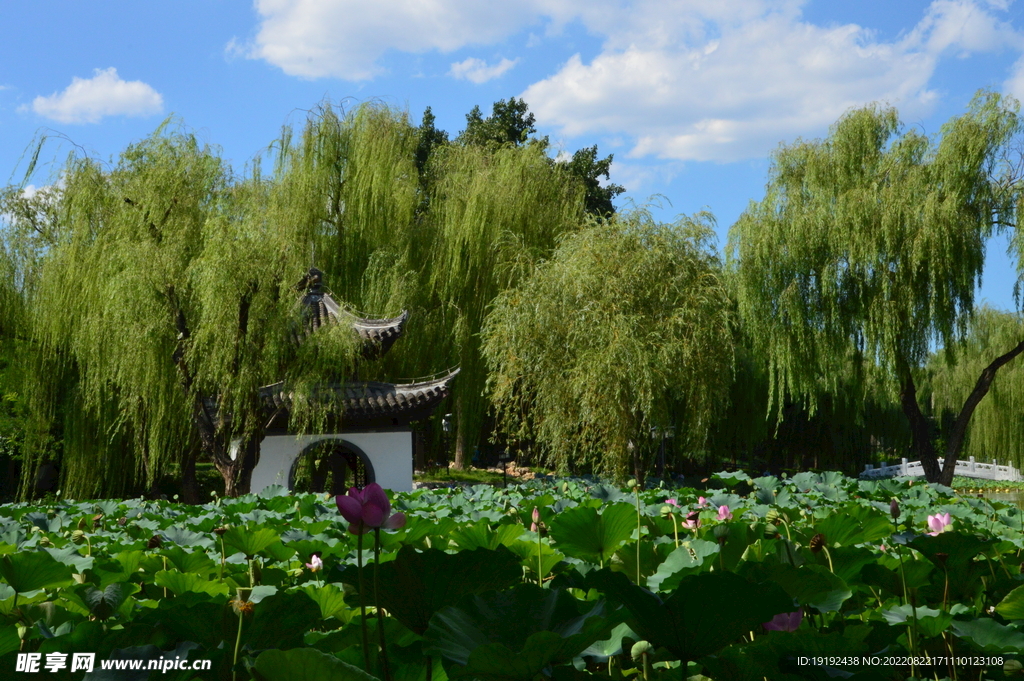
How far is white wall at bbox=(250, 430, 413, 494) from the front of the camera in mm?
11531

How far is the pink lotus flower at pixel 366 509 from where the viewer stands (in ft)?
3.36

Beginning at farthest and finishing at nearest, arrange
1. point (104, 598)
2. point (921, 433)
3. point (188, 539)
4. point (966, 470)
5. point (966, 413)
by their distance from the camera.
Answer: point (966, 470) → point (921, 433) → point (966, 413) → point (188, 539) → point (104, 598)

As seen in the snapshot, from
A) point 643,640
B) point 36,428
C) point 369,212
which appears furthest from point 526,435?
point 643,640

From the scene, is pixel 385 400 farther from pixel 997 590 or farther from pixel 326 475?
pixel 997 590

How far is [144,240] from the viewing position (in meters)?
10.1

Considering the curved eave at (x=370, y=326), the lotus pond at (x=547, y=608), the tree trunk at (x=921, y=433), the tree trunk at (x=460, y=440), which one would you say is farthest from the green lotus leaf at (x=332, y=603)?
the tree trunk at (x=460, y=440)

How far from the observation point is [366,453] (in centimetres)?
1212

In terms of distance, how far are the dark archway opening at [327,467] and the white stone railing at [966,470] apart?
16842 millimetres

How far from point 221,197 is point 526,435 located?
527 centimetres

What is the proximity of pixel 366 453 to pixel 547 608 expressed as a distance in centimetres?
1142

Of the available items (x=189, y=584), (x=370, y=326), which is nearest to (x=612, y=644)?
(x=189, y=584)

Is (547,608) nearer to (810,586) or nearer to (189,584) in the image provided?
(810,586)

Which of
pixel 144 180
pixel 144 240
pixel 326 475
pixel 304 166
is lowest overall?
pixel 326 475

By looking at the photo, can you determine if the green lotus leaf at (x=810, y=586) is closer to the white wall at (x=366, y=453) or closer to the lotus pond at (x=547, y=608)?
the lotus pond at (x=547, y=608)
